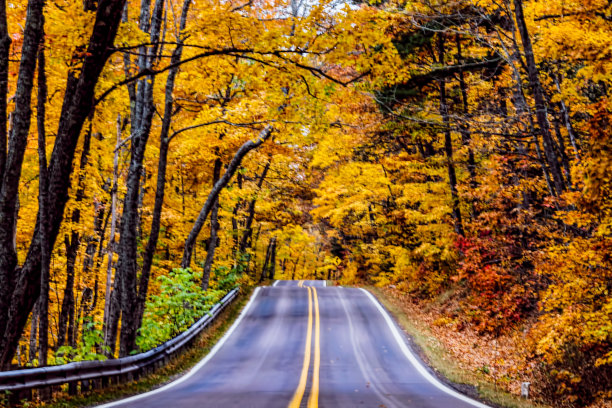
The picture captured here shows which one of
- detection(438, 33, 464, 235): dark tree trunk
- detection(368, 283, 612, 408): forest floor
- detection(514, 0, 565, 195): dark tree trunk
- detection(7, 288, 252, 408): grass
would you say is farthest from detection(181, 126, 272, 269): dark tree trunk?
detection(514, 0, 565, 195): dark tree trunk

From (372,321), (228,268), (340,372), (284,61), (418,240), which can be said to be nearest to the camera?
(284,61)

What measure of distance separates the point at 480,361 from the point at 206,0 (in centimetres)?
1321

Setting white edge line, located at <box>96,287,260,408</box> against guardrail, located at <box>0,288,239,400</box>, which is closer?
guardrail, located at <box>0,288,239,400</box>

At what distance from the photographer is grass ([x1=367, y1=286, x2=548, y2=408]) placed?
909cm

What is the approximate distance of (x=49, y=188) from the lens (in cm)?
721

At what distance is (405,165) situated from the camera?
2103 cm

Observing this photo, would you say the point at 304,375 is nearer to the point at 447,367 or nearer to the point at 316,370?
the point at 316,370

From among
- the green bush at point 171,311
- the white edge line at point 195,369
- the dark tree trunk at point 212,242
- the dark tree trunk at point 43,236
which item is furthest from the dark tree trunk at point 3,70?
the dark tree trunk at point 212,242

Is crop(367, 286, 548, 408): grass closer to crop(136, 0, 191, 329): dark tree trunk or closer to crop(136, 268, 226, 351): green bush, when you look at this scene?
crop(136, 268, 226, 351): green bush

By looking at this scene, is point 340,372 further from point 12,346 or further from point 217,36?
point 217,36

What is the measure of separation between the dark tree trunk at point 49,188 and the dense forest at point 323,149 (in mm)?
29

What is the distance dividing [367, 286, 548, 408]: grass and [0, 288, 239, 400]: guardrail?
707 cm

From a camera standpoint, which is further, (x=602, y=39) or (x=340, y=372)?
(x=340, y=372)

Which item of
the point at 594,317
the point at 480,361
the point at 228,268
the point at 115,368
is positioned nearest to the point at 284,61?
the point at 115,368
